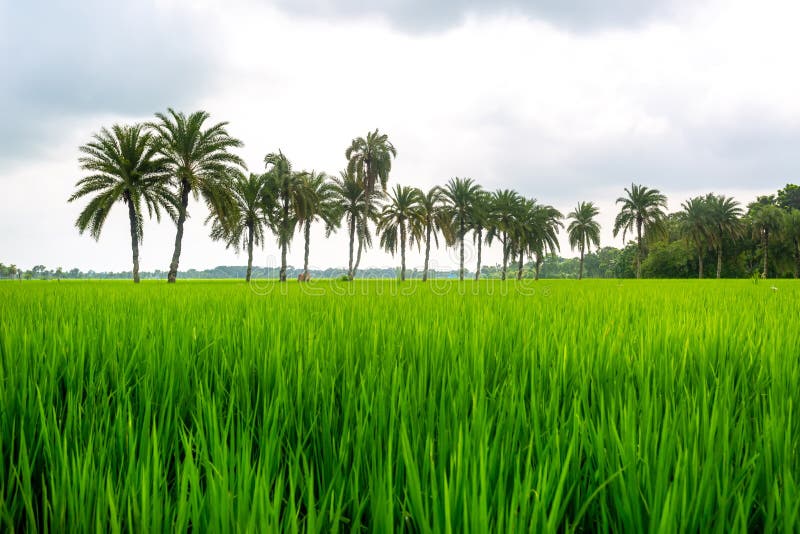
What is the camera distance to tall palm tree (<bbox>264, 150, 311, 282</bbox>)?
101ft

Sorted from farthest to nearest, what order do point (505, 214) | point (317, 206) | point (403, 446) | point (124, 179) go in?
point (505, 214), point (317, 206), point (124, 179), point (403, 446)

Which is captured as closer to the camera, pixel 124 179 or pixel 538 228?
pixel 124 179

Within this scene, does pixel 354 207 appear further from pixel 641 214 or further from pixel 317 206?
pixel 641 214

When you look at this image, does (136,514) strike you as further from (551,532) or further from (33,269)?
(33,269)

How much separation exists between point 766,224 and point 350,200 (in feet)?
166

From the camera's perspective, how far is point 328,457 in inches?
36.1

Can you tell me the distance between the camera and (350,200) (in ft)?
129

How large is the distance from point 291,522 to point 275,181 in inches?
1281

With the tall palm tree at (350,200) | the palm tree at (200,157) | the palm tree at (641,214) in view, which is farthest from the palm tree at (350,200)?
the palm tree at (641,214)

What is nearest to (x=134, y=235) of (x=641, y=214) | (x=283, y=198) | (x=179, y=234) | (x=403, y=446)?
(x=179, y=234)

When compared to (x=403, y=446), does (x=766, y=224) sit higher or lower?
higher

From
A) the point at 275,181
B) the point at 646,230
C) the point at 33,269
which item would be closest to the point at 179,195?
the point at 275,181

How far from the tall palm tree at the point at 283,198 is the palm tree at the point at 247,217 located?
27.5 inches

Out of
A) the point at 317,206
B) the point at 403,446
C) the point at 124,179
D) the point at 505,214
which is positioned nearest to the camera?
the point at 403,446
